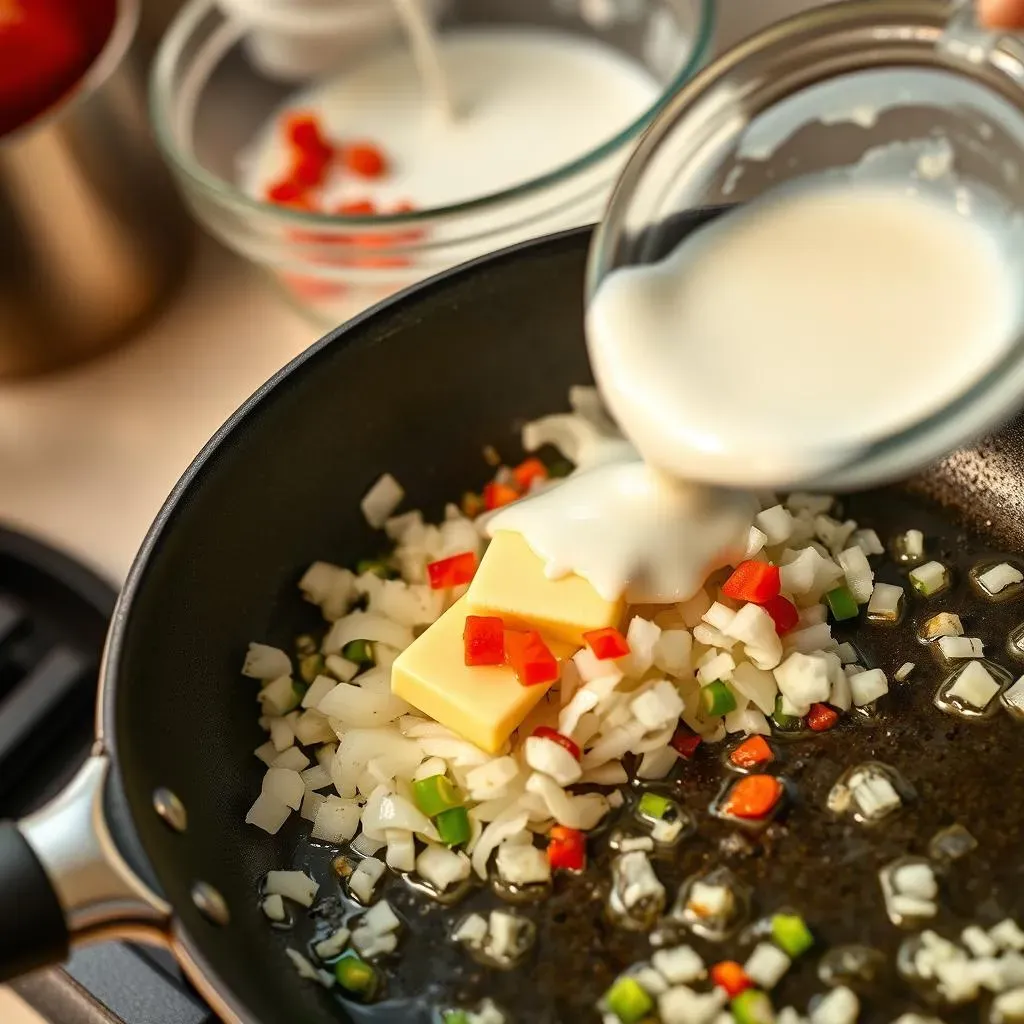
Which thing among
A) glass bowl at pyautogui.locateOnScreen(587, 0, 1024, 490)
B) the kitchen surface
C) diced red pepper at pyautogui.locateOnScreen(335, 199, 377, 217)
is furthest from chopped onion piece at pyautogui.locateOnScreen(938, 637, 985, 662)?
the kitchen surface

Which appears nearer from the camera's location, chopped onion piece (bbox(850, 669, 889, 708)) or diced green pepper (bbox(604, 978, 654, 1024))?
diced green pepper (bbox(604, 978, 654, 1024))

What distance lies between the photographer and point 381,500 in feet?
4.77

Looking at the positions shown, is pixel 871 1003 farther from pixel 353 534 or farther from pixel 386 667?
pixel 353 534

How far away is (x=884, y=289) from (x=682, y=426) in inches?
8.7

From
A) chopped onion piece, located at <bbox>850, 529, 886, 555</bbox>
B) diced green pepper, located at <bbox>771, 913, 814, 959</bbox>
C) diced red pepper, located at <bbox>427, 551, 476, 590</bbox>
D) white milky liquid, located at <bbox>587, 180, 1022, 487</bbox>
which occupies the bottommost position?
diced green pepper, located at <bbox>771, 913, 814, 959</bbox>

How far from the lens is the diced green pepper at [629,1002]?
3.56 feet

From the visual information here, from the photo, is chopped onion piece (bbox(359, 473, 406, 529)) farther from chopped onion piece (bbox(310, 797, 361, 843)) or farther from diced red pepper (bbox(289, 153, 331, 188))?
diced red pepper (bbox(289, 153, 331, 188))

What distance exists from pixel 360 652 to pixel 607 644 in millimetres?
276

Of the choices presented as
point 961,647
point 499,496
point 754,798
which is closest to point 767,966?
point 754,798

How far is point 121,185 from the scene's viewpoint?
67.5 inches

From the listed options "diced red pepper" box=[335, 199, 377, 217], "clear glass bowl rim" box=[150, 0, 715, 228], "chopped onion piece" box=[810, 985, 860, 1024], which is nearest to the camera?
"chopped onion piece" box=[810, 985, 860, 1024]

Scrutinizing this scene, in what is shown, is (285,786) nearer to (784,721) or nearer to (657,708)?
(657,708)

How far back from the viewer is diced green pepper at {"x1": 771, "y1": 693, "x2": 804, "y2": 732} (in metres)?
1.25

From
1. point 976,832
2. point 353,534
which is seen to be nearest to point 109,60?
point 353,534
